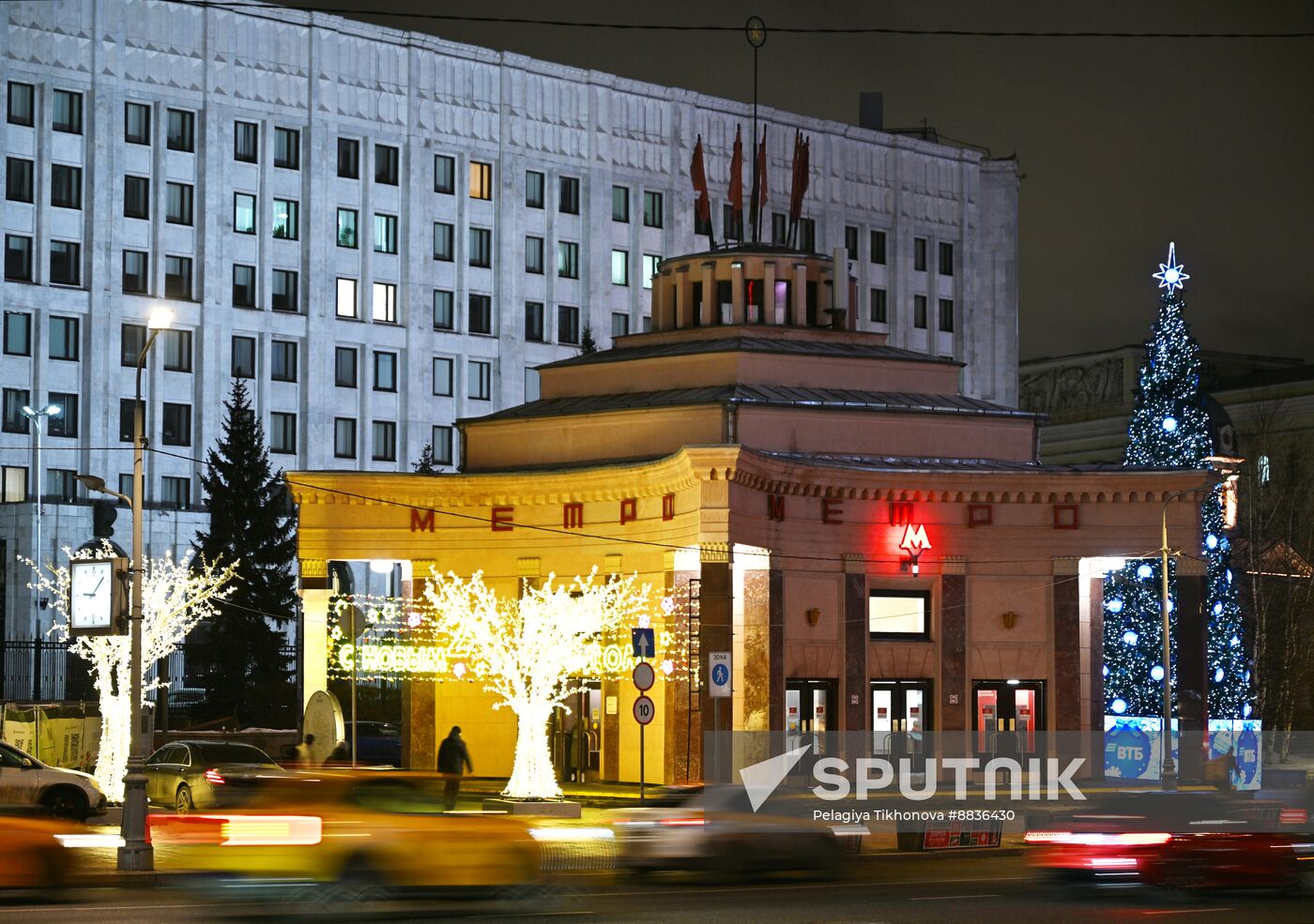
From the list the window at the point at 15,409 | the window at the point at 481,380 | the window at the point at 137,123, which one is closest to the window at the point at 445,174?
the window at the point at 481,380

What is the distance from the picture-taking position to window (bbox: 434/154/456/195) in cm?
9756

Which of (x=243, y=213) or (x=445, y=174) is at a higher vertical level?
(x=445, y=174)

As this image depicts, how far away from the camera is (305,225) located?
9381 centimetres

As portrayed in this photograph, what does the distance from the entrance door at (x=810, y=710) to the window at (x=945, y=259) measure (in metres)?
69.0

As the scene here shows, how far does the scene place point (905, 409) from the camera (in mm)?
50594

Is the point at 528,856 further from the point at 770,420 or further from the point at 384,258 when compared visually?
the point at 384,258

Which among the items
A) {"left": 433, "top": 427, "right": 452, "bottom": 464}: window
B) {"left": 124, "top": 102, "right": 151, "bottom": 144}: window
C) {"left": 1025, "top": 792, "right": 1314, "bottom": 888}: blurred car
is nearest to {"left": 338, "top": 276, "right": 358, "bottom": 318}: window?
{"left": 433, "top": 427, "right": 452, "bottom": 464}: window

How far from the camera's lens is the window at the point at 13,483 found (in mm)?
85688

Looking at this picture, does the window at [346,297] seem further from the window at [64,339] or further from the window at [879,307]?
the window at [879,307]

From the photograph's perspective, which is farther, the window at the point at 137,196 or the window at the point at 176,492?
the window at the point at 176,492

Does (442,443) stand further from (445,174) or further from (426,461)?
(445,174)

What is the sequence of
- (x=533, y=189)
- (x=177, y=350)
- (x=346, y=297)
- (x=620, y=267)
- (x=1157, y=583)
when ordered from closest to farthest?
(x=1157, y=583) → (x=177, y=350) → (x=346, y=297) → (x=533, y=189) → (x=620, y=267)

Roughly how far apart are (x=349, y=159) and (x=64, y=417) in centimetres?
1827

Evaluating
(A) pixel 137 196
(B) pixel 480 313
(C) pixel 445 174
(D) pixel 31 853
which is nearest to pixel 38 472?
(A) pixel 137 196
